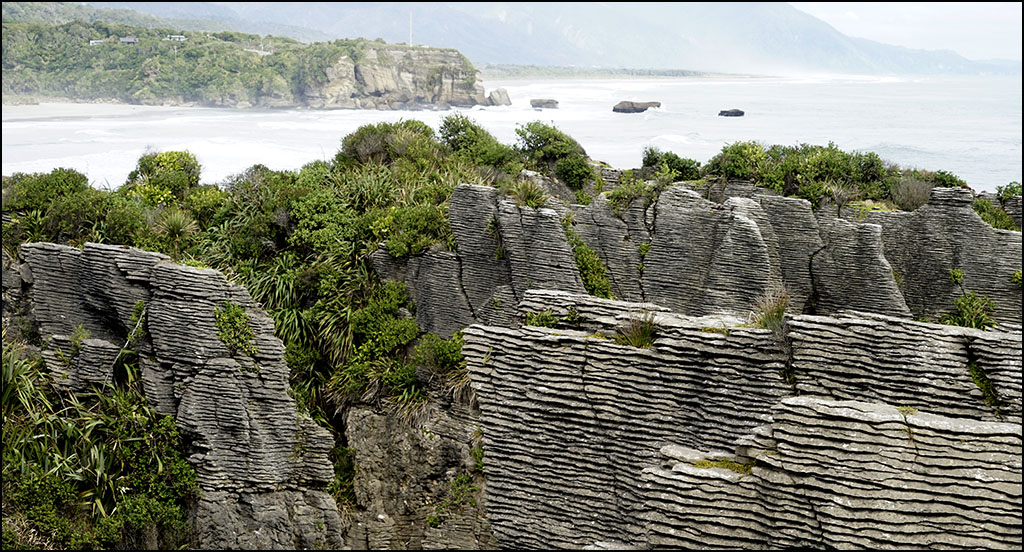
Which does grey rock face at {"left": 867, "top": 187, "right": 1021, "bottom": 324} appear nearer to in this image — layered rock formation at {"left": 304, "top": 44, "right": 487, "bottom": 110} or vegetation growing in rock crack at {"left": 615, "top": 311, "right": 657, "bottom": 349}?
vegetation growing in rock crack at {"left": 615, "top": 311, "right": 657, "bottom": 349}

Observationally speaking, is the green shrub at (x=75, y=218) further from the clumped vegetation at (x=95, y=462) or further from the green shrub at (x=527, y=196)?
the green shrub at (x=527, y=196)

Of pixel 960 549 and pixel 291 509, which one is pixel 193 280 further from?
pixel 960 549

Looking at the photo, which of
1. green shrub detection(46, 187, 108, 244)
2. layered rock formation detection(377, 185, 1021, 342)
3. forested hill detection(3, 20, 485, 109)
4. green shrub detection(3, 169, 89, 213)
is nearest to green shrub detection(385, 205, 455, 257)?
layered rock formation detection(377, 185, 1021, 342)

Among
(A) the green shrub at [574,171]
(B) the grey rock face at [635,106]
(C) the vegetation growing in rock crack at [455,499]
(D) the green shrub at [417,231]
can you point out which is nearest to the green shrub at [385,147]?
(A) the green shrub at [574,171]

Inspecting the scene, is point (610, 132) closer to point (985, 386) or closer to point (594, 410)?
point (594, 410)

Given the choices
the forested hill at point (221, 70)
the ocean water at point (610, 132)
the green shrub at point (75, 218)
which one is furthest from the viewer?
the forested hill at point (221, 70)
